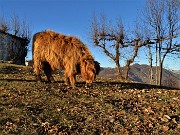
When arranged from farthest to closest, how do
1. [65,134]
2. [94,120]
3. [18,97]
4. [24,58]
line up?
[24,58] → [18,97] → [94,120] → [65,134]

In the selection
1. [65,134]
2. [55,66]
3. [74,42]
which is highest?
[74,42]

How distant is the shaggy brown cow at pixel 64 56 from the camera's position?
1347 centimetres

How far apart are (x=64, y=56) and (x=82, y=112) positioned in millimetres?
4777

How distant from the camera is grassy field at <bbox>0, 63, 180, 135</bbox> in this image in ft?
26.7

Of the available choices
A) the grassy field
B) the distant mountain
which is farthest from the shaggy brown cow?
the distant mountain

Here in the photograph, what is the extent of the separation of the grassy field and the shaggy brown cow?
0.89 metres

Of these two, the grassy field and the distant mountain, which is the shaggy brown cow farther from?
the distant mountain

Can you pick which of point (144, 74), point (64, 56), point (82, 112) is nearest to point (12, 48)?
point (64, 56)

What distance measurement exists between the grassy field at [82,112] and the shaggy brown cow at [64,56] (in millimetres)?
893

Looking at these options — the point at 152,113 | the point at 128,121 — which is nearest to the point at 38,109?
the point at 128,121

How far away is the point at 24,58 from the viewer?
136 feet

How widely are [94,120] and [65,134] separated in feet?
4.35

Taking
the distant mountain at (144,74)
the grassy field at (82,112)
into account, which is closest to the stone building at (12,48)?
the distant mountain at (144,74)

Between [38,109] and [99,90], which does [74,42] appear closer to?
[99,90]
